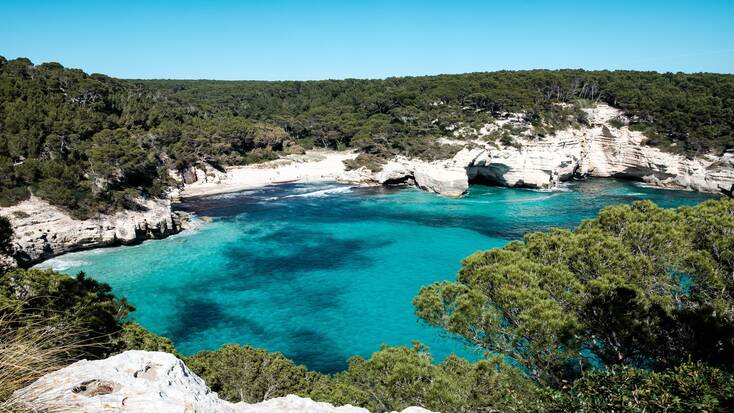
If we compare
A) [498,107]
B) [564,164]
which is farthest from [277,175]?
[564,164]

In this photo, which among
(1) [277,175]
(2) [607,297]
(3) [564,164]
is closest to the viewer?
(2) [607,297]

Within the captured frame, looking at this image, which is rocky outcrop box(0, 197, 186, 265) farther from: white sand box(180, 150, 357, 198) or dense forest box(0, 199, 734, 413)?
dense forest box(0, 199, 734, 413)

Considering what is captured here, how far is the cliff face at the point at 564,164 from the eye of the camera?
45.3 metres

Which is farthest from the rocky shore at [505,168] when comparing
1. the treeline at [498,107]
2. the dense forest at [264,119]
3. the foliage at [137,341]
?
the foliage at [137,341]

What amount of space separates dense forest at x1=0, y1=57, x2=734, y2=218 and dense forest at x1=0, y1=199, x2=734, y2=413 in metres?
23.1

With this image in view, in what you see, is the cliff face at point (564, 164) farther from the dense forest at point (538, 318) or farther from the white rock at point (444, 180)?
the dense forest at point (538, 318)

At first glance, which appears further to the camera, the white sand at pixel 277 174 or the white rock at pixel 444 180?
the white sand at pixel 277 174

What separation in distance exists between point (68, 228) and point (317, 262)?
49.9 feet

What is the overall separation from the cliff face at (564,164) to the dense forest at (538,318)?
35280 millimetres

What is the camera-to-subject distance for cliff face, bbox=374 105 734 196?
4531cm

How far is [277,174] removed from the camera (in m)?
53.8

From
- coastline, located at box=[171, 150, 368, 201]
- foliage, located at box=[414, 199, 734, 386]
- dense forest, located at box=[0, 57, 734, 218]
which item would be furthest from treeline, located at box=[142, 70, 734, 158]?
foliage, located at box=[414, 199, 734, 386]

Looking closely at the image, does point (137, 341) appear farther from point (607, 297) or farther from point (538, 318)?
point (607, 297)

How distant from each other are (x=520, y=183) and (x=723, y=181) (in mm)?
18154
